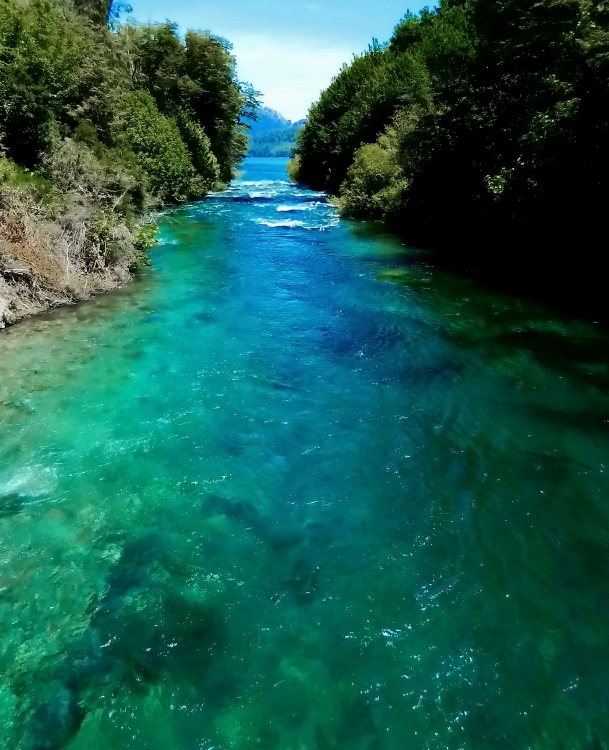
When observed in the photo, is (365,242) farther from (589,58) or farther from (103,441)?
(103,441)

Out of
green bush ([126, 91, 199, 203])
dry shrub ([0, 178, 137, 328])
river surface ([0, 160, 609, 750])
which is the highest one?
green bush ([126, 91, 199, 203])

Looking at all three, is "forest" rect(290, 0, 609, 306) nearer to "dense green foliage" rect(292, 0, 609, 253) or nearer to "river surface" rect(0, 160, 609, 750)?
"dense green foliage" rect(292, 0, 609, 253)

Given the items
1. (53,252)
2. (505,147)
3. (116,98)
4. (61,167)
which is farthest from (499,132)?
(53,252)

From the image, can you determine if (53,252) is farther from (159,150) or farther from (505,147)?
(159,150)

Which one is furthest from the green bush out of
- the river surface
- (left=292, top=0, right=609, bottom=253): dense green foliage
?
the river surface

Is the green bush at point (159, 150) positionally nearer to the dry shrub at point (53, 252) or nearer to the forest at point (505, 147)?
the forest at point (505, 147)

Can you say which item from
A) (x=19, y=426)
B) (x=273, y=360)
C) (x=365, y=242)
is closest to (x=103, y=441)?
(x=19, y=426)

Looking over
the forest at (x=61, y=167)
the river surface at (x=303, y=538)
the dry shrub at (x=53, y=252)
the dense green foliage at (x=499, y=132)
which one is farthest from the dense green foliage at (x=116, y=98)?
the dense green foliage at (x=499, y=132)
